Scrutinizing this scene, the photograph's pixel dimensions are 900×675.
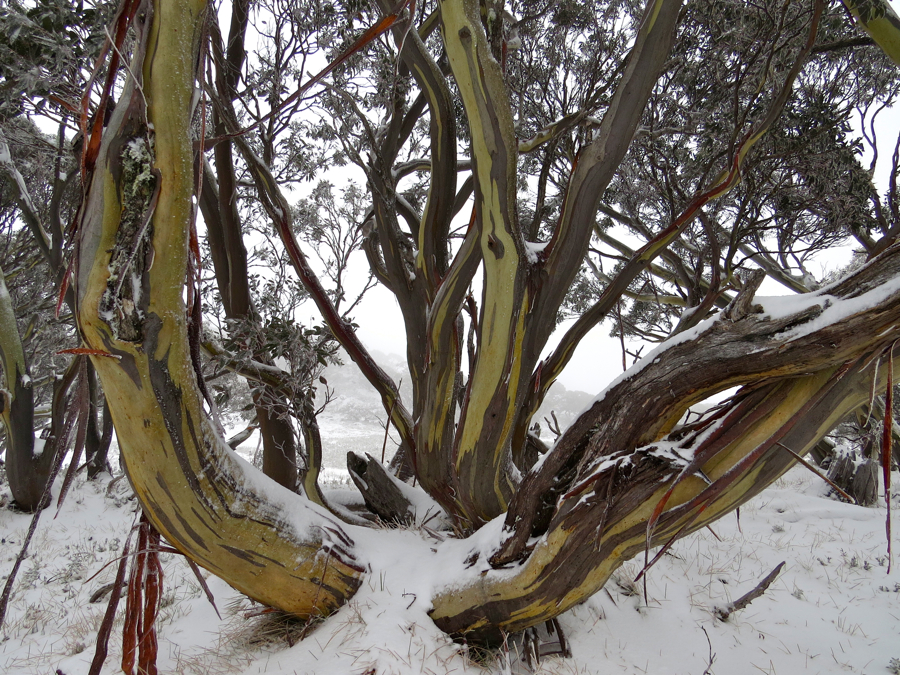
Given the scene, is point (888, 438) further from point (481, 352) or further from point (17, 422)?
point (17, 422)

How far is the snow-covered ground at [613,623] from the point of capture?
181cm

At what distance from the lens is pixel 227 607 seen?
2.34 meters

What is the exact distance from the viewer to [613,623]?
7.23 ft

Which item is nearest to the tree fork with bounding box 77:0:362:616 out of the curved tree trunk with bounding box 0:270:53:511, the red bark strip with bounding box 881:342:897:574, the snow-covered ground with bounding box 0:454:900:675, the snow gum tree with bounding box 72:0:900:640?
the snow gum tree with bounding box 72:0:900:640

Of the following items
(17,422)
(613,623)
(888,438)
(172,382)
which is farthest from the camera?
(17,422)

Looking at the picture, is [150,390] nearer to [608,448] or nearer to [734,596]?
[608,448]

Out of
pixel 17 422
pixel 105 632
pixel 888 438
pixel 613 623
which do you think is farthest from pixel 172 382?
pixel 17 422

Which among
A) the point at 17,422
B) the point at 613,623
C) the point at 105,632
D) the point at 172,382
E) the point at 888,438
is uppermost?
the point at 172,382

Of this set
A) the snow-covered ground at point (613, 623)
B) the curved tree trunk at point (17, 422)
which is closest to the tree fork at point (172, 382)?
the snow-covered ground at point (613, 623)

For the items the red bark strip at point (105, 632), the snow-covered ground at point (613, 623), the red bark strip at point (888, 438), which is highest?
the red bark strip at point (888, 438)

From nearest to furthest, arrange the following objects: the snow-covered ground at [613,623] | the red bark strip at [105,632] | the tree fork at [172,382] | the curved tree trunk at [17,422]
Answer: the tree fork at [172,382] → the red bark strip at [105,632] → the snow-covered ground at [613,623] → the curved tree trunk at [17,422]

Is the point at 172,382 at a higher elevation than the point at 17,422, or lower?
higher

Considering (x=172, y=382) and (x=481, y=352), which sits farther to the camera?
(x=481, y=352)

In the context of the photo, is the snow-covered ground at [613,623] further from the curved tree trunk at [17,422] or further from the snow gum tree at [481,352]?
the curved tree trunk at [17,422]
